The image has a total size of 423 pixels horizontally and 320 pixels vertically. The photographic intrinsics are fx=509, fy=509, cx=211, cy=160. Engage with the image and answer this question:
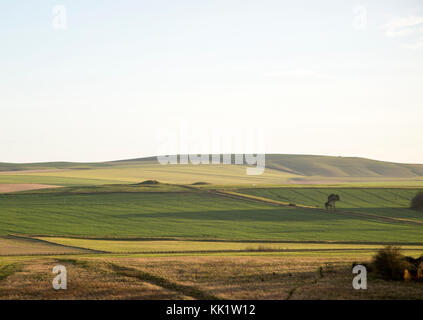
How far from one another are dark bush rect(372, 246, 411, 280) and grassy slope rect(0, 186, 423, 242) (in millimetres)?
26966

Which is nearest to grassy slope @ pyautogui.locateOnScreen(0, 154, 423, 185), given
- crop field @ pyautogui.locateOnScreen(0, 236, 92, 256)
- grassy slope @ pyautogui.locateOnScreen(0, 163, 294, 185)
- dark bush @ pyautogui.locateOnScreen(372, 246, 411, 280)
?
grassy slope @ pyautogui.locateOnScreen(0, 163, 294, 185)

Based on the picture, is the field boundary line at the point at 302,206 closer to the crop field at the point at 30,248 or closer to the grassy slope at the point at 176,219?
the grassy slope at the point at 176,219

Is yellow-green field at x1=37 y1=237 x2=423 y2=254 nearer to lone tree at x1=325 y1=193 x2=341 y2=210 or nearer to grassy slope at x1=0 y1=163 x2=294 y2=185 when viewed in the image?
lone tree at x1=325 y1=193 x2=341 y2=210

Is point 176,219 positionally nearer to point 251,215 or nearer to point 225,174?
point 251,215

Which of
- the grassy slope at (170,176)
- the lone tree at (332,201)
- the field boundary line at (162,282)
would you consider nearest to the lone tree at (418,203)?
the lone tree at (332,201)

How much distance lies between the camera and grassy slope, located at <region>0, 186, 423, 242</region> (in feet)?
197

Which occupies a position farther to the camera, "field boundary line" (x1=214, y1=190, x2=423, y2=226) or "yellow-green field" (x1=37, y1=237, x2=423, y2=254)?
"field boundary line" (x1=214, y1=190, x2=423, y2=226)

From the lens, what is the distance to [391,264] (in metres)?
29.7

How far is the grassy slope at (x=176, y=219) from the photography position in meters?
60.0

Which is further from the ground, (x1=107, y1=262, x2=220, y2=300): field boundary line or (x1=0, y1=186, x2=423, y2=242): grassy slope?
(x1=107, y1=262, x2=220, y2=300): field boundary line

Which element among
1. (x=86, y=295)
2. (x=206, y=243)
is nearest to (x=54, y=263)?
(x=86, y=295)

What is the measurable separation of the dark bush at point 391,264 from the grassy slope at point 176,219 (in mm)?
26966

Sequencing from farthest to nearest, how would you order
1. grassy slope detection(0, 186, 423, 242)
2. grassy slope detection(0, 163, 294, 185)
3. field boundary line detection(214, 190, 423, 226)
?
grassy slope detection(0, 163, 294, 185) < field boundary line detection(214, 190, 423, 226) < grassy slope detection(0, 186, 423, 242)
